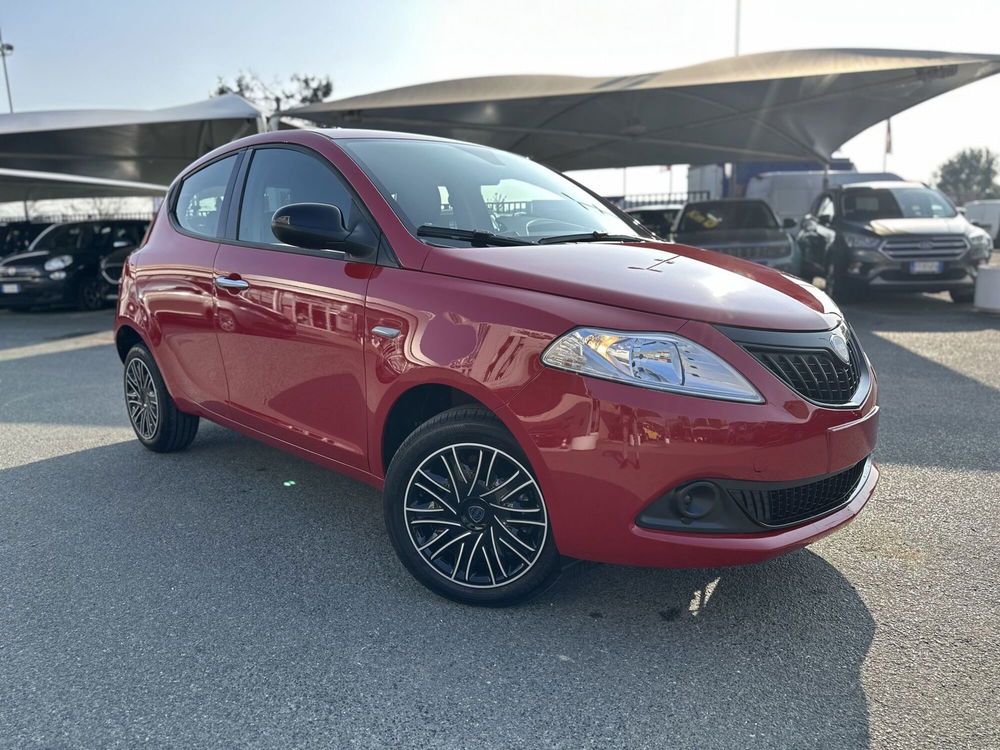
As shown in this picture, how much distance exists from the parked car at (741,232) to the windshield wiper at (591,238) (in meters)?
7.15

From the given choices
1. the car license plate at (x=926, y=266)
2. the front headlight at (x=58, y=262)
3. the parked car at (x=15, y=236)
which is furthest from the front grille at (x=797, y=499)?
the parked car at (x=15, y=236)

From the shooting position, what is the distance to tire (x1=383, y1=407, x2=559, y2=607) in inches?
107

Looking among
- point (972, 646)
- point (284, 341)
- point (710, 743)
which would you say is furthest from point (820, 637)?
point (284, 341)

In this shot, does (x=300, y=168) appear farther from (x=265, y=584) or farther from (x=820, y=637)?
(x=820, y=637)

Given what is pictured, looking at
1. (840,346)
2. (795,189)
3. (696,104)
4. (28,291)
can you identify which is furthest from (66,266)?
(795,189)

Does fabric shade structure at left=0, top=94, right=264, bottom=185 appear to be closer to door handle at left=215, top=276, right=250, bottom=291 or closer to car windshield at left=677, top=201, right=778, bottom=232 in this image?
car windshield at left=677, top=201, right=778, bottom=232

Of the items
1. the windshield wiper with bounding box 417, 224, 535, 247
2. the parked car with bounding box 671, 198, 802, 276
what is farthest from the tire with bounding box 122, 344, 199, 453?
the parked car with bounding box 671, 198, 802, 276

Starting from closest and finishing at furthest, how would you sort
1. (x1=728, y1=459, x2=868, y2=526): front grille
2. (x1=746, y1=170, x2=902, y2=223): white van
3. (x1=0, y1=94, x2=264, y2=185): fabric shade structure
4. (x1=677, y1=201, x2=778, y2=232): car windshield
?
(x1=728, y1=459, x2=868, y2=526): front grille → (x1=677, y1=201, x2=778, y2=232): car windshield → (x1=0, y1=94, x2=264, y2=185): fabric shade structure → (x1=746, y1=170, x2=902, y2=223): white van

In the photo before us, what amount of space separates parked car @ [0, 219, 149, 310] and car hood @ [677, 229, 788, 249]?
9.83 metres

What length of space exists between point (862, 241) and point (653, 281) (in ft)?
31.4

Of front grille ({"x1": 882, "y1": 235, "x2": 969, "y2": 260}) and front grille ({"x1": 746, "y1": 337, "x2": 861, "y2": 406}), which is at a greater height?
front grille ({"x1": 746, "y1": 337, "x2": 861, "y2": 406})

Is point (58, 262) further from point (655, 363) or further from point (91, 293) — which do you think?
point (655, 363)

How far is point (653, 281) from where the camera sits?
2.72 m

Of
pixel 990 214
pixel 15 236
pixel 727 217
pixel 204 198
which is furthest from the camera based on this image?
pixel 990 214
